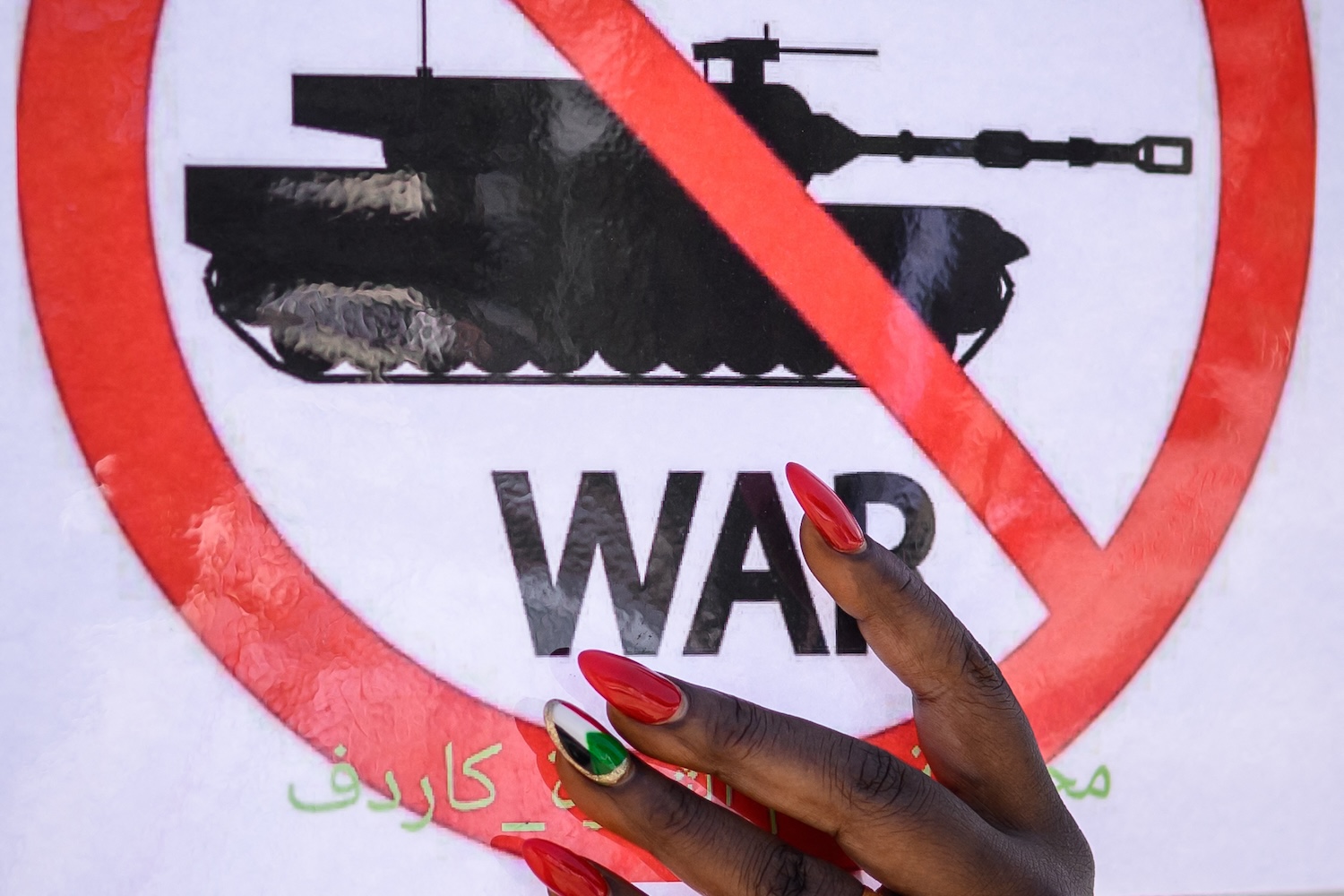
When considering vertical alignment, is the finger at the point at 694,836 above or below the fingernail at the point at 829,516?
below

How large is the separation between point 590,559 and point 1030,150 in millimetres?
416

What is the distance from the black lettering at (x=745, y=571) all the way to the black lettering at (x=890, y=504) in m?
0.04

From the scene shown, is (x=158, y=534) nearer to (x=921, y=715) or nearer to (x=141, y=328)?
(x=141, y=328)

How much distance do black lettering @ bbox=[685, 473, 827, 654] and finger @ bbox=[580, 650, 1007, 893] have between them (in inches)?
5.7

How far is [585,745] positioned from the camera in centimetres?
48

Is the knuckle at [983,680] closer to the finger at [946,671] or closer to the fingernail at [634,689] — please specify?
the finger at [946,671]

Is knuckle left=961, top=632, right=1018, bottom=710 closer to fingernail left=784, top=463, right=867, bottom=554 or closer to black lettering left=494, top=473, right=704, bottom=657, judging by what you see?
fingernail left=784, top=463, right=867, bottom=554

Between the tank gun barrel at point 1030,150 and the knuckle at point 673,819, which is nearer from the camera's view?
the knuckle at point 673,819

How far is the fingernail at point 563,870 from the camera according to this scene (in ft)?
1.74

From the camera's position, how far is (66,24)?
589 mm

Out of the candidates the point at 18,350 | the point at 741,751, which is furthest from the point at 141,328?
the point at 741,751

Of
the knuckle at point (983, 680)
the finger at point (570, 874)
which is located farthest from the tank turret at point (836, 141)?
the finger at point (570, 874)

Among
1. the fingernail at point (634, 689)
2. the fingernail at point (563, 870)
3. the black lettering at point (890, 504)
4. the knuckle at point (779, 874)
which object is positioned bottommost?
the fingernail at point (563, 870)

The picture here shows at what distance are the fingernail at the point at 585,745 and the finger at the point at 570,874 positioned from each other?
0.30 feet
